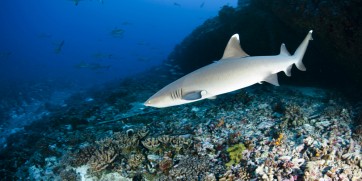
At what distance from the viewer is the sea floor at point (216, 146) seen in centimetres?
559

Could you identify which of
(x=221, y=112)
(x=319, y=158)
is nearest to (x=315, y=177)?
(x=319, y=158)

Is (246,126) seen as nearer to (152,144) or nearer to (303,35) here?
(152,144)

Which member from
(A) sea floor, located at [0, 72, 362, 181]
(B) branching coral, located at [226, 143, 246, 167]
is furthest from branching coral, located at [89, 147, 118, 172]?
(B) branching coral, located at [226, 143, 246, 167]

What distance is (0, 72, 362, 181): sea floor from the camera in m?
5.59

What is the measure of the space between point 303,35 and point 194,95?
31.2 feet

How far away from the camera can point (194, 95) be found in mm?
3736

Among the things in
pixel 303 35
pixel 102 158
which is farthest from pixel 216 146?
pixel 303 35

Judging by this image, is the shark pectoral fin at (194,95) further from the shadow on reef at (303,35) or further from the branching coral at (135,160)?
the shadow on reef at (303,35)

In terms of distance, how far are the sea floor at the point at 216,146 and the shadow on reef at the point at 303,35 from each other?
197 centimetres

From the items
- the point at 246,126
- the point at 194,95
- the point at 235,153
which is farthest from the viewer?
the point at 246,126

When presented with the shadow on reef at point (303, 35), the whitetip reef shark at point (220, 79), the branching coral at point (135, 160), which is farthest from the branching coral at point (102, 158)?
the shadow on reef at point (303, 35)

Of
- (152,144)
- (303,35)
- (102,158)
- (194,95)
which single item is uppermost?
(303,35)

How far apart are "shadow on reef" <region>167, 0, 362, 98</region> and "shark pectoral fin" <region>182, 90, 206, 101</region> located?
7.30m

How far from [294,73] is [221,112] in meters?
6.41
